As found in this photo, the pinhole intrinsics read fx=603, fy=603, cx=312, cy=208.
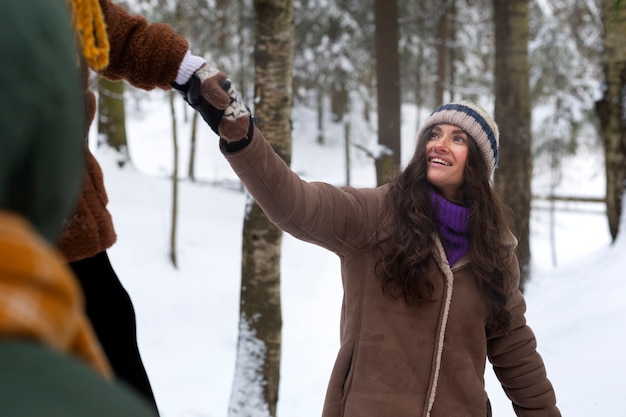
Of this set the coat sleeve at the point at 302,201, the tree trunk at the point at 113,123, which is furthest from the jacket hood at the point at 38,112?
the tree trunk at the point at 113,123

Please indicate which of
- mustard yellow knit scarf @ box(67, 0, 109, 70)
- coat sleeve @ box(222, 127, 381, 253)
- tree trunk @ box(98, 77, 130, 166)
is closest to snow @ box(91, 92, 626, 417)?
tree trunk @ box(98, 77, 130, 166)

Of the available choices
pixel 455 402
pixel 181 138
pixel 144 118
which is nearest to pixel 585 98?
pixel 455 402

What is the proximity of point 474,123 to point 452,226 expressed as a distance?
485 millimetres

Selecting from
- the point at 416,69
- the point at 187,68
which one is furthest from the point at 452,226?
the point at 416,69

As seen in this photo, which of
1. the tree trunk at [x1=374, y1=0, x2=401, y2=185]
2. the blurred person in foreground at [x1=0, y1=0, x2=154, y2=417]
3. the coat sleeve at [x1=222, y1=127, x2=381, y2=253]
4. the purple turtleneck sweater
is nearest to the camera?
the blurred person in foreground at [x1=0, y1=0, x2=154, y2=417]

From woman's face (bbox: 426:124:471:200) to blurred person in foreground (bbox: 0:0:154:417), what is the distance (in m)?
2.06

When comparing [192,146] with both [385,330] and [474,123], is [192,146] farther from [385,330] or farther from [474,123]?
[385,330]

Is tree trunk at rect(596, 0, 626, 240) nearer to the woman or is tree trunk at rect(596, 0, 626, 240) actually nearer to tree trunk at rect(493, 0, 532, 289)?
tree trunk at rect(493, 0, 532, 289)

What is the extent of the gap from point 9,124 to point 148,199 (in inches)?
462

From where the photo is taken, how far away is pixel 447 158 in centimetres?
258

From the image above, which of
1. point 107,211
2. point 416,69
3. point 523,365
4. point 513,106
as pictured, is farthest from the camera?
point 416,69

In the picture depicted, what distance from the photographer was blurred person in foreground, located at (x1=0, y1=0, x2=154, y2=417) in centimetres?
54

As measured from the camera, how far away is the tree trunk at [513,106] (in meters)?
8.34

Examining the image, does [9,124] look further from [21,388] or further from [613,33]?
[613,33]
